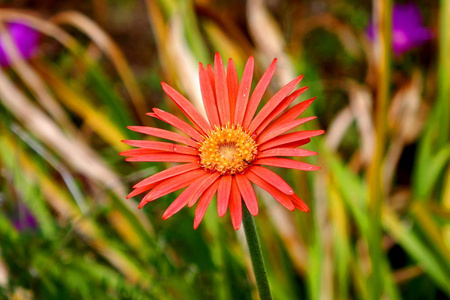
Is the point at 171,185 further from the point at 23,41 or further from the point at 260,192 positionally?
the point at 23,41

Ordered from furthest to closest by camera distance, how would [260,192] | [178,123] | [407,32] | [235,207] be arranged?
[407,32]
[260,192]
[178,123]
[235,207]

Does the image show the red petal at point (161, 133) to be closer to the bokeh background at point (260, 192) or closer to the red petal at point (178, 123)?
the red petal at point (178, 123)

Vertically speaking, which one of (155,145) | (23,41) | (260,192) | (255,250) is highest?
(23,41)

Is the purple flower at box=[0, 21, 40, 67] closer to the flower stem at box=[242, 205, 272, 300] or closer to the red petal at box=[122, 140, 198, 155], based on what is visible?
the red petal at box=[122, 140, 198, 155]

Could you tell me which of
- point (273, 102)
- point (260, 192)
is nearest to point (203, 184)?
point (273, 102)

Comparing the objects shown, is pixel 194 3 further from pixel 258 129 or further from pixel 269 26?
pixel 258 129

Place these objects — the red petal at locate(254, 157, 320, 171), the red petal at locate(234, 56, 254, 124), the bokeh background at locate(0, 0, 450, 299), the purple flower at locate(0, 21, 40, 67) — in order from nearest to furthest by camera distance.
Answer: the red petal at locate(254, 157, 320, 171)
the red petal at locate(234, 56, 254, 124)
the bokeh background at locate(0, 0, 450, 299)
the purple flower at locate(0, 21, 40, 67)

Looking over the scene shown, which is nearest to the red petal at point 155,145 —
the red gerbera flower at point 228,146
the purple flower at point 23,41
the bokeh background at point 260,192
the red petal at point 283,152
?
the red gerbera flower at point 228,146

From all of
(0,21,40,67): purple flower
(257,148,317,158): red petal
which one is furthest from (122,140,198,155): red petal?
(0,21,40,67): purple flower
